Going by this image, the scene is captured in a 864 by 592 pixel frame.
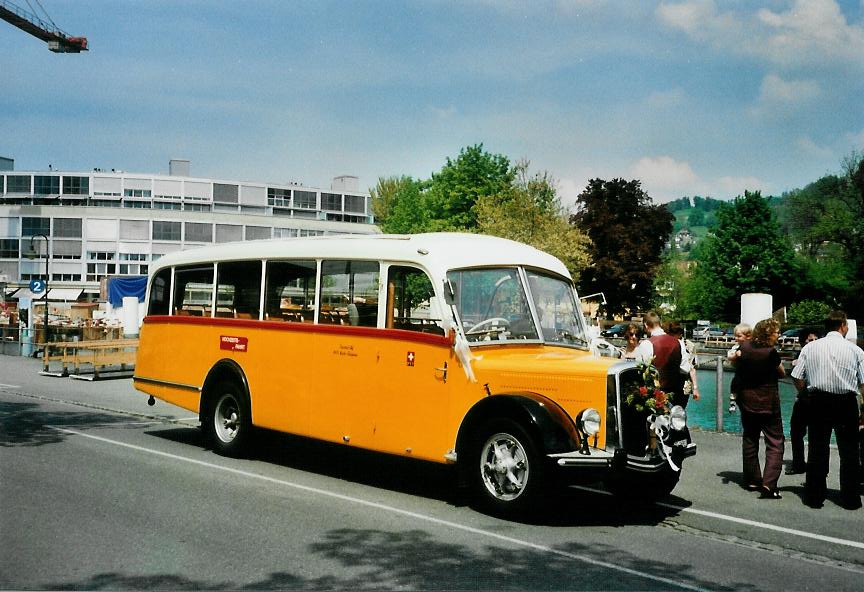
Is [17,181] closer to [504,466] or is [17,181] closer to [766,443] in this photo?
[504,466]

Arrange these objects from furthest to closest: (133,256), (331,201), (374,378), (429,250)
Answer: (331,201) → (133,256) → (374,378) → (429,250)

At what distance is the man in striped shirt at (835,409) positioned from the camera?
347 inches

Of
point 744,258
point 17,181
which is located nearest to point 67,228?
point 17,181

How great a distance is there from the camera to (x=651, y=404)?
7777mm

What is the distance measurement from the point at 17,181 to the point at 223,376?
366 feet

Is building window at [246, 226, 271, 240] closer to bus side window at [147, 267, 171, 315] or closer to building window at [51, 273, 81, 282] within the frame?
building window at [51, 273, 81, 282]

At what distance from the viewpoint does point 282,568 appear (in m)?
6.14

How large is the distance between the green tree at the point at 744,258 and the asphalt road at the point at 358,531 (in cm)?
6793

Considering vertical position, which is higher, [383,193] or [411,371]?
[383,193]

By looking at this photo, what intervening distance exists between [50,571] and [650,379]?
200 inches

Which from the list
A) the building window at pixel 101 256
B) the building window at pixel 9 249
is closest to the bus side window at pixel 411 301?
the building window at pixel 101 256

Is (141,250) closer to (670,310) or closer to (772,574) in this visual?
(670,310)

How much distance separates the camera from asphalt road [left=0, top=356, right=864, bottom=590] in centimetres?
605

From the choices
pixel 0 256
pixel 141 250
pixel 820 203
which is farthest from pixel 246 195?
pixel 820 203
